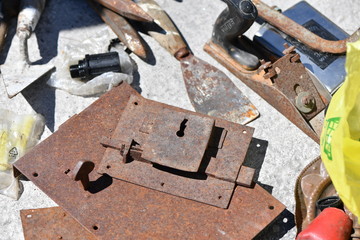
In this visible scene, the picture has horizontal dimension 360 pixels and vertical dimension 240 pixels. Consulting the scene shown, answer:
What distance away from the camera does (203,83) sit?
2412 millimetres

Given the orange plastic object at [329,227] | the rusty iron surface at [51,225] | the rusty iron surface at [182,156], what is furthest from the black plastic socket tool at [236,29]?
the rusty iron surface at [51,225]

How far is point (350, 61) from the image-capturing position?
1663 millimetres

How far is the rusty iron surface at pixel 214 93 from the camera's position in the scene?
233 cm

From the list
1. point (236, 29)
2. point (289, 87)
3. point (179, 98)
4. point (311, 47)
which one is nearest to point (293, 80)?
point (289, 87)

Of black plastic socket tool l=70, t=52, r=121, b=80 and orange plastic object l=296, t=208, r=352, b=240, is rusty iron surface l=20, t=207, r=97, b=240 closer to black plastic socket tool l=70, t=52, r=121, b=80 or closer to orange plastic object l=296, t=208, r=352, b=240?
black plastic socket tool l=70, t=52, r=121, b=80

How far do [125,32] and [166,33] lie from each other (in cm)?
19

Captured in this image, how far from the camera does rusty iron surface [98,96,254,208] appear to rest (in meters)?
1.96

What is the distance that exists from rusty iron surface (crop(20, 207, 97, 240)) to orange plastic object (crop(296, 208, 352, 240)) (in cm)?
75

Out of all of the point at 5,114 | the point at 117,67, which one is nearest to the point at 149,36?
the point at 117,67

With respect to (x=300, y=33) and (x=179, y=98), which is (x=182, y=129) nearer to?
(x=179, y=98)

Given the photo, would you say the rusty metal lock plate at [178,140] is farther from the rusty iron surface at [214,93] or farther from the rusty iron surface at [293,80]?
the rusty iron surface at [293,80]

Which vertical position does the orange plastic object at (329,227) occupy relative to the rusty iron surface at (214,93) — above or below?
above

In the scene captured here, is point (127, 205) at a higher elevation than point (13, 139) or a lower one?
higher

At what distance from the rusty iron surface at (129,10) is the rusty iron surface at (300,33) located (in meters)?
0.49
